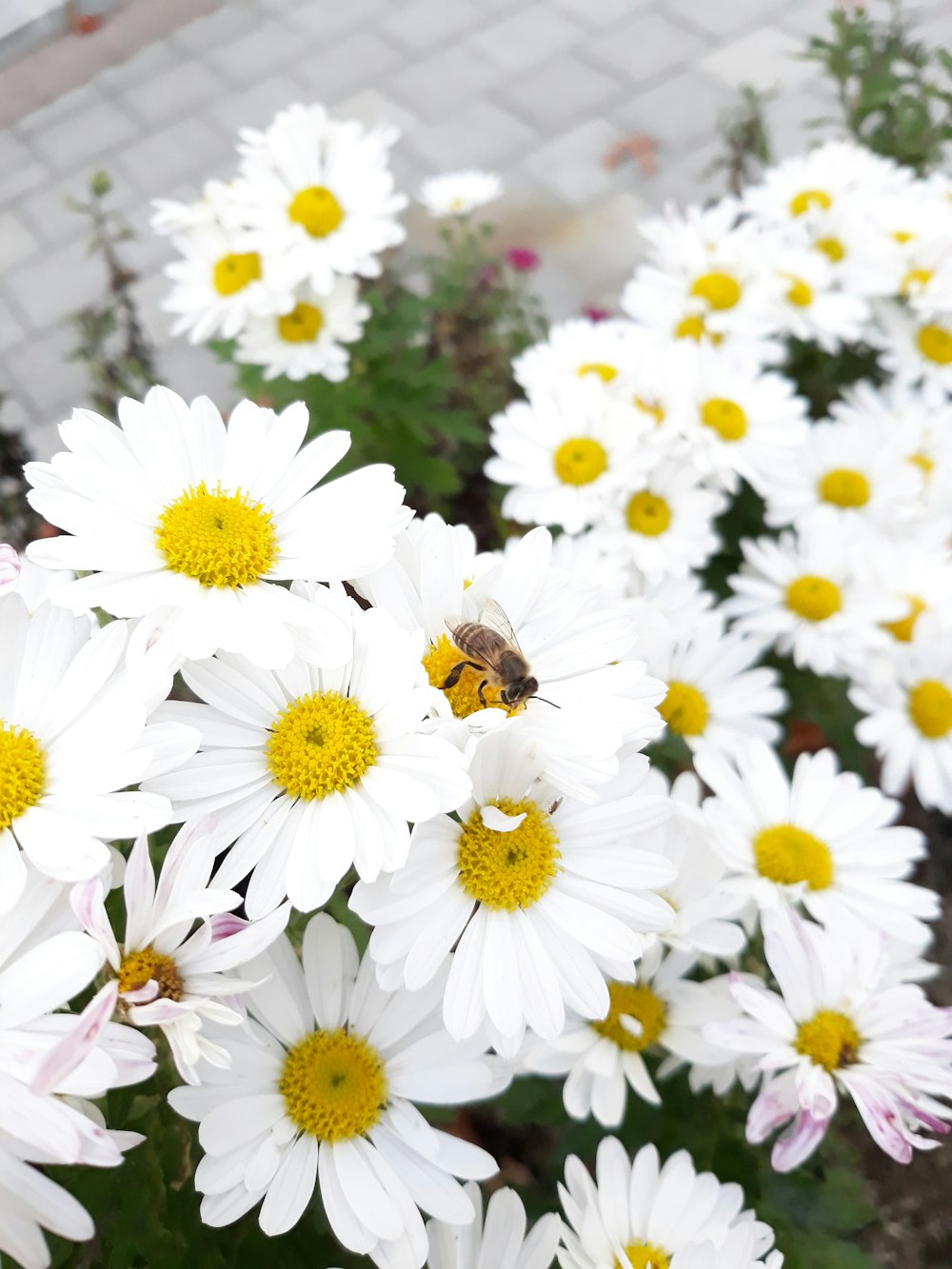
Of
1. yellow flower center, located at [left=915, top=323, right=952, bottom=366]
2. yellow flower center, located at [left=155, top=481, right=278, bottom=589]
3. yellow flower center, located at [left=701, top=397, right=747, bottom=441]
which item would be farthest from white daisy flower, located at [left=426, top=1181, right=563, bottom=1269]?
yellow flower center, located at [left=915, top=323, right=952, bottom=366]

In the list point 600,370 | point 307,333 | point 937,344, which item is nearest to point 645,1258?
point 600,370

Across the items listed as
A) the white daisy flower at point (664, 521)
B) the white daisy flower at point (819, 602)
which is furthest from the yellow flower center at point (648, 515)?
the white daisy flower at point (819, 602)

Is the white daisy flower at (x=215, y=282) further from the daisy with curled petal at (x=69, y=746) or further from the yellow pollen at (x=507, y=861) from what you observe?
the yellow pollen at (x=507, y=861)

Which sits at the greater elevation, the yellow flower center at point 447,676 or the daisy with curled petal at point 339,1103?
the yellow flower center at point 447,676

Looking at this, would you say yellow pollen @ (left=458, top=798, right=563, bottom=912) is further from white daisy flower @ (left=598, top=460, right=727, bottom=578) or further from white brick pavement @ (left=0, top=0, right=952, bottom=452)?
white brick pavement @ (left=0, top=0, right=952, bottom=452)

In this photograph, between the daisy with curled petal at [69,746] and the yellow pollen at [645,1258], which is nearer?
the daisy with curled petal at [69,746]

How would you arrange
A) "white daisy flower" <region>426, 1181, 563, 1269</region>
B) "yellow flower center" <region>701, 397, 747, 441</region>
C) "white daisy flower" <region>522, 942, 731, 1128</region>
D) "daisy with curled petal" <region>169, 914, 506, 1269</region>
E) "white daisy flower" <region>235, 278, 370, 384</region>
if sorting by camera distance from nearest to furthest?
"daisy with curled petal" <region>169, 914, 506, 1269</region> < "white daisy flower" <region>426, 1181, 563, 1269</region> < "white daisy flower" <region>522, 942, 731, 1128</region> < "yellow flower center" <region>701, 397, 747, 441</region> < "white daisy flower" <region>235, 278, 370, 384</region>

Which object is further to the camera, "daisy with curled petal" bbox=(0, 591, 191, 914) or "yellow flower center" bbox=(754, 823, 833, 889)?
"yellow flower center" bbox=(754, 823, 833, 889)
